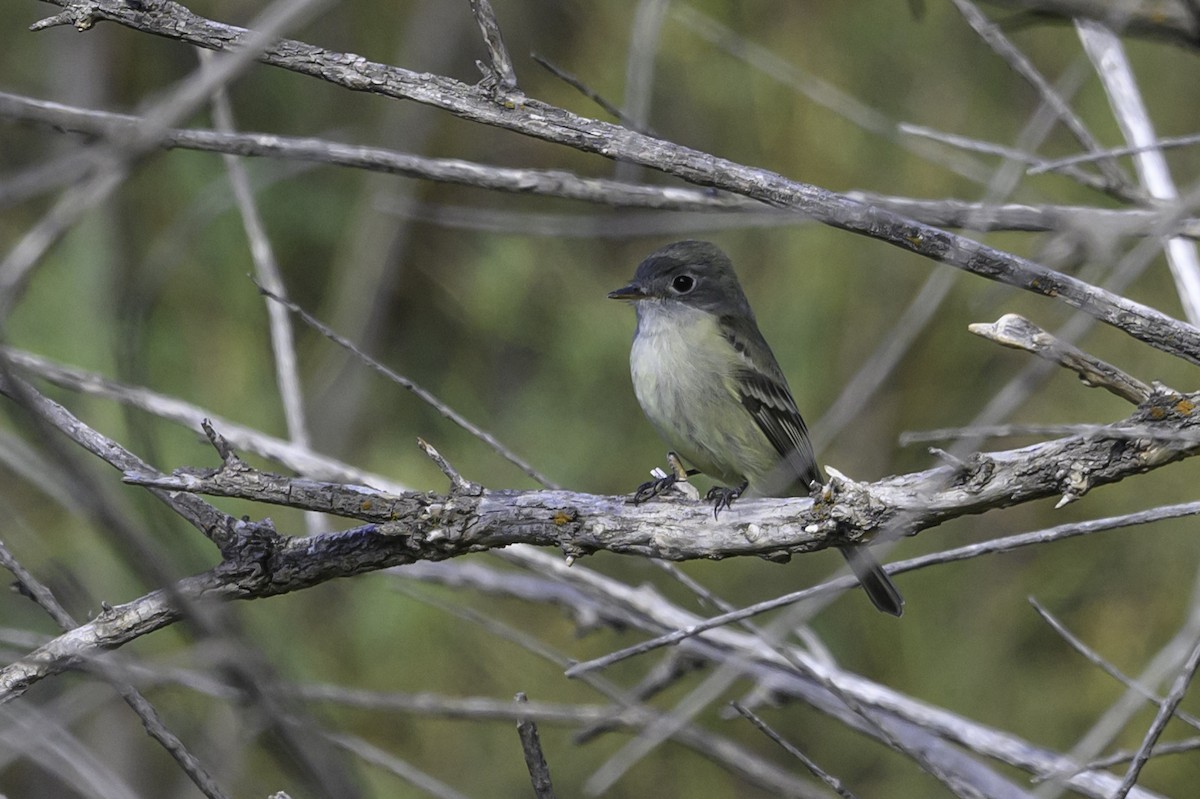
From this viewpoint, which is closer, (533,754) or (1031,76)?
(533,754)

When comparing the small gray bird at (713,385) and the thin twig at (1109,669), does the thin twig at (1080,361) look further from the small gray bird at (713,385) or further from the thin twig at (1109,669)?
the small gray bird at (713,385)

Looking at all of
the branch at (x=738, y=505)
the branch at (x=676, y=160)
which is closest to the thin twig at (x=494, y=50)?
the branch at (x=676, y=160)

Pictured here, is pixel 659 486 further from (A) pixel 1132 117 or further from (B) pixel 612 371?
(B) pixel 612 371

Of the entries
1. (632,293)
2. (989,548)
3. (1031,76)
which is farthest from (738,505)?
(632,293)

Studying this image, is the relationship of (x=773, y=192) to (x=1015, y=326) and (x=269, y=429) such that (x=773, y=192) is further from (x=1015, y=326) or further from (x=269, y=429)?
(x=269, y=429)

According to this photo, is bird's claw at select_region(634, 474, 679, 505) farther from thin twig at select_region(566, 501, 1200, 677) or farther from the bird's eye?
the bird's eye

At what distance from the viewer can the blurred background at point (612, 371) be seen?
5.45 m

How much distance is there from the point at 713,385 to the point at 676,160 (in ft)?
6.55

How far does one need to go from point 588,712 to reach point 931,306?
2.22 metres

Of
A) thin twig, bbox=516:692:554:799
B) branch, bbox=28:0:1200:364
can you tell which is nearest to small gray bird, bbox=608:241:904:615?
branch, bbox=28:0:1200:364

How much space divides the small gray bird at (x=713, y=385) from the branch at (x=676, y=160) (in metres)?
1.69

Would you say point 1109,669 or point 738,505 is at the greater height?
point 738,505

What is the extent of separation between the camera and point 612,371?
6125 mm

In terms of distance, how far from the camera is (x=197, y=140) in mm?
2832
